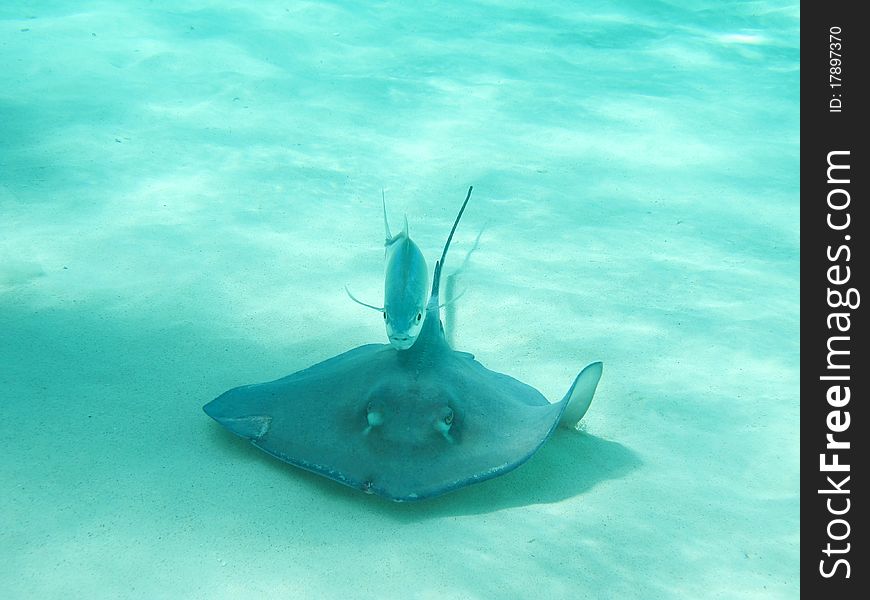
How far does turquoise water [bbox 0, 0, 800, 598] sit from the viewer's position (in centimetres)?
246

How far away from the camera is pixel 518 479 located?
287 cm

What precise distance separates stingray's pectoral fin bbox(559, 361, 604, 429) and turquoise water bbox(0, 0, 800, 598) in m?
0.17

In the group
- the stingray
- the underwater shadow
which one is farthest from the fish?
the underwater shadow

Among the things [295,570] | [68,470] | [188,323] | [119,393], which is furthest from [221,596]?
[188,323]

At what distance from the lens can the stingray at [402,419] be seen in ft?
8.14

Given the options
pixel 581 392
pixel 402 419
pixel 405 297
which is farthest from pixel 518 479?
pixel 405 297

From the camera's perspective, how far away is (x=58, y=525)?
2369 mm

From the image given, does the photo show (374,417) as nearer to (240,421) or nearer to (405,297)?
(405,297)

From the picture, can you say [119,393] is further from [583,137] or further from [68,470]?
[583,137]

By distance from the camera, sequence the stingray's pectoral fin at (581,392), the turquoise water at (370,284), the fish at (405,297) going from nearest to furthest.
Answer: the turquoise water at (370,284), the fish at (405,297), the stingray's pectoral fin at (581,392)
